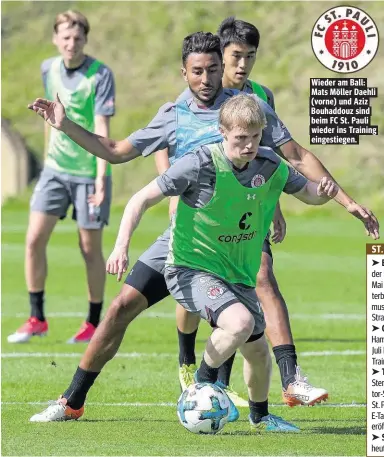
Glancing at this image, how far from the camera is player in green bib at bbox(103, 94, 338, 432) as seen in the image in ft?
24.5

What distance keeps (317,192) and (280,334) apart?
1.34 meters

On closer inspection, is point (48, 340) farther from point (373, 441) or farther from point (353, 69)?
point (373, 441)

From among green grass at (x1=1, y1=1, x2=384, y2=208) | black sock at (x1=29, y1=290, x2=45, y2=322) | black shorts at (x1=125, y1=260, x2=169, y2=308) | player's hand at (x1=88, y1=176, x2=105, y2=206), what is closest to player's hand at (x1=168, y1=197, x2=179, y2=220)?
black shorts at (x1=125, y1=260, x2=169, y2=308)

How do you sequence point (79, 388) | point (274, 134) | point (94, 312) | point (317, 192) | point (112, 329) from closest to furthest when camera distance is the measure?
point (317, 192)
point (112, 329)
point (79, 388)
point (274, 134)
point (94, 312)

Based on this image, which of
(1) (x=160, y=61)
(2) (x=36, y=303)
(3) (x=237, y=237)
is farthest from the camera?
(1) (x=160, y=61)

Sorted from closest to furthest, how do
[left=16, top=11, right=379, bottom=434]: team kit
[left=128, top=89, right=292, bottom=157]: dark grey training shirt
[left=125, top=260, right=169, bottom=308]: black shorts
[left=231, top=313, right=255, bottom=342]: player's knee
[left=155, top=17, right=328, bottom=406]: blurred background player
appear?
1. [left=231, top=313, right=255, bottom=342]: player's knee
2. [left=16, top=11, right=379, bottom=434]: team kit
3. [left=125, top=260, right=169, bottom=308]: black shorts
4. [left=128, top=89, right=292, bottom=157]: dark grey training shirt
5. [left=155, top=17, right=328, bottom=406]: blurred background player

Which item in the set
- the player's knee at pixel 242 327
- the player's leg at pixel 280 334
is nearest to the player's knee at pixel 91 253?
the player's leg at pixel 280 334

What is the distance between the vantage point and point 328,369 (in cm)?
1091

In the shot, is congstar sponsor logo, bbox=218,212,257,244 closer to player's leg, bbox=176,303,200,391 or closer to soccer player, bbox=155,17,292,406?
soccer player, bbox=155,17,292,406

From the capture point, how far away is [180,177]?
7.49 metres

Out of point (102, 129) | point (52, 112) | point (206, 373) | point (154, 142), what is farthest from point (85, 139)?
point (102, 129)

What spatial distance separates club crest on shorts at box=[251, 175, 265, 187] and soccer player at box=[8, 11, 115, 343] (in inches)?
185

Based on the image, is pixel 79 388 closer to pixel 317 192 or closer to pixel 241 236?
pixel 241 236

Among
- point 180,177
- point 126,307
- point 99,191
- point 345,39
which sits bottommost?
point 126,307
